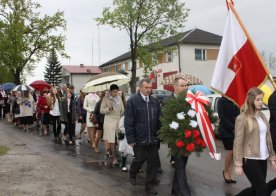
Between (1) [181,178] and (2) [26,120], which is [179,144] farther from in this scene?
(2) [26,120]

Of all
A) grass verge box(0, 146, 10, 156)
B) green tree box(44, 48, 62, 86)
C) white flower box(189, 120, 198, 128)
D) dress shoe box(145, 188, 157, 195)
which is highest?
green tree box(44, 48, 62, 86)

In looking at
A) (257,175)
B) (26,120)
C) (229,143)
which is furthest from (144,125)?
(26,120)

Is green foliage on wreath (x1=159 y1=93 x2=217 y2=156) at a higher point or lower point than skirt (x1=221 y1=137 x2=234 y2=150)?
higher

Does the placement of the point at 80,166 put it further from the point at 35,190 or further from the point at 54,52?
the point at 54,52

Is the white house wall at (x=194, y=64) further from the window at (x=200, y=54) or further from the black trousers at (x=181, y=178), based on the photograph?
the black trousers at (x=181, y=178)

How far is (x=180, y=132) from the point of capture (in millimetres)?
6301

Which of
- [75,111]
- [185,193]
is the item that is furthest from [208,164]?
[75,111]

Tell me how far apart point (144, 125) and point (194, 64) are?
40854 mm

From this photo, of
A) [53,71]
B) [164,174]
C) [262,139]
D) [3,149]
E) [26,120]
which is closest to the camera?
[262,139]

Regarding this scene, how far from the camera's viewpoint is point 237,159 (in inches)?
203

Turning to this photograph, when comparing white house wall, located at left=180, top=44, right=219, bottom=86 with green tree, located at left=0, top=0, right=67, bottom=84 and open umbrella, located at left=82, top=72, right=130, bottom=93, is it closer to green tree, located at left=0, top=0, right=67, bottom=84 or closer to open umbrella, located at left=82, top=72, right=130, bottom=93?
green tree, located at left=0, top=0, right=67, bottom=84

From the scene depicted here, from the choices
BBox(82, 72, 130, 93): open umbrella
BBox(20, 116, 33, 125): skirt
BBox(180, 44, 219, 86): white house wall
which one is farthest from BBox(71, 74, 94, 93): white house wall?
BBox(82, 72, 130, 93): open umbrella

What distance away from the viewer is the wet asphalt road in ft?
23.6

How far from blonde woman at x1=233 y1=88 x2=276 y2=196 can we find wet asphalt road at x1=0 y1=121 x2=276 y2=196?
5.76ft
